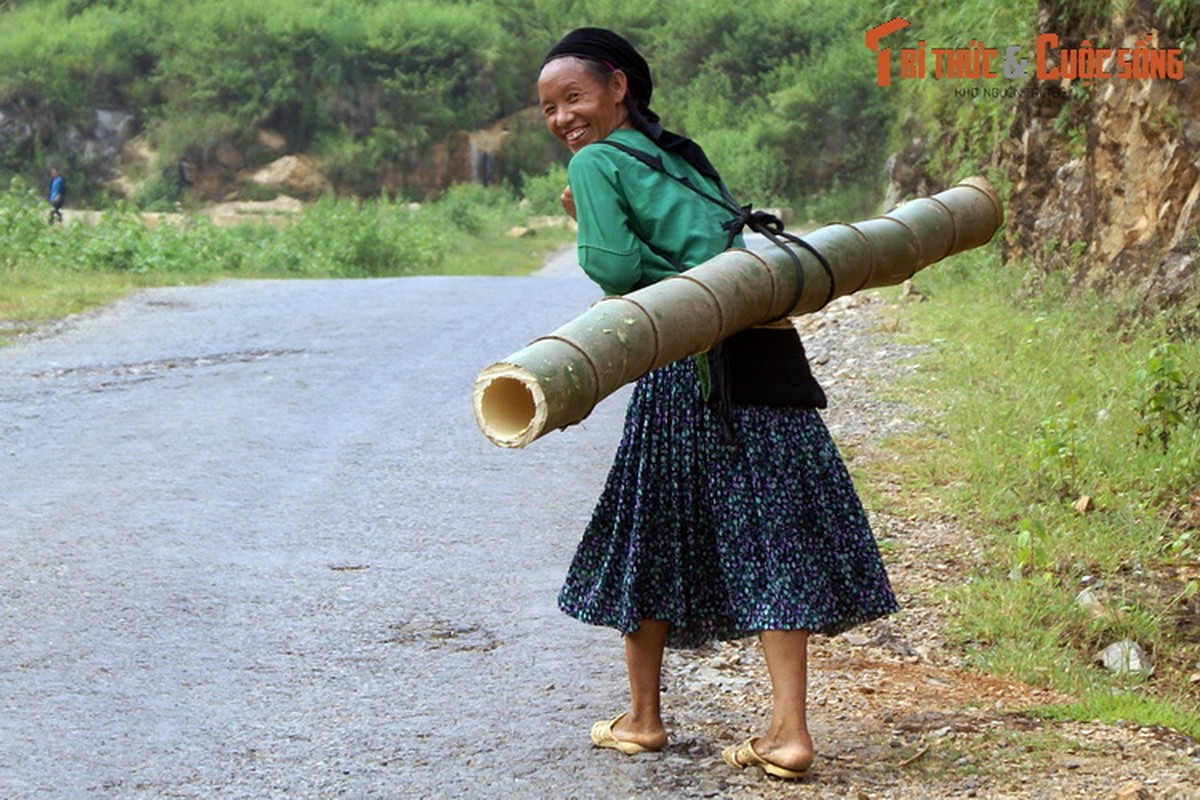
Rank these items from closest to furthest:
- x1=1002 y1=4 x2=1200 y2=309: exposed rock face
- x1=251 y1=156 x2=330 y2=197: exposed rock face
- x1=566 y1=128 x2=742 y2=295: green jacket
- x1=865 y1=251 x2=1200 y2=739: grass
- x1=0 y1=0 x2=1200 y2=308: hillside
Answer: x1=566 y1=128 x2=742 y2=295: green jacket < x1=865 y1=251 x2=1200 y2=739: grass < x1=1002 y1=4 x2=1200 y2=309: exposed rock face < x1=0 y1=0 x2=1200 y2=308: hillside < x1=251 y1=156 x2=330 y2=197: exposed rock face

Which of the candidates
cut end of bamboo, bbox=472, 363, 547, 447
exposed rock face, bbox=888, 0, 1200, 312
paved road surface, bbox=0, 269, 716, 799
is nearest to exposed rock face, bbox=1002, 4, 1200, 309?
exposed rock face, bbox=888, 0, 1200, 312

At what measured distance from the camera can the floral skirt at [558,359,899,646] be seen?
340cm

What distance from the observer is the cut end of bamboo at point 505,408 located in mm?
2672

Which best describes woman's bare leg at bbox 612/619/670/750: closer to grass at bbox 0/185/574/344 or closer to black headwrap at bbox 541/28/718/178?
black headwrap at bbox 541/28/718/178

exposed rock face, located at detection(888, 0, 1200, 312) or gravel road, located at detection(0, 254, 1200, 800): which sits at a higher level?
exposed rock face, located at detection(888, 0, 1200, 312)

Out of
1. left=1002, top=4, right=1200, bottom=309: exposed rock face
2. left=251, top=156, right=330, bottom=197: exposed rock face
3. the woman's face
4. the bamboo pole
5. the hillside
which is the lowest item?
the bamboo pole

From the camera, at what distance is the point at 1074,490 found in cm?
614

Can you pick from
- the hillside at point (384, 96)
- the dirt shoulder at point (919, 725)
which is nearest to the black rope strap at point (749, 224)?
the dirt shoulder at point (919, 725)

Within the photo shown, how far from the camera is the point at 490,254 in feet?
97.1

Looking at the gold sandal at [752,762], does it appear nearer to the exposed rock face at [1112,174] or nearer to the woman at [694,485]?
the woman at [694,485]

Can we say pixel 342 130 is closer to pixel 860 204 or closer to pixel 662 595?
pixel 860 204

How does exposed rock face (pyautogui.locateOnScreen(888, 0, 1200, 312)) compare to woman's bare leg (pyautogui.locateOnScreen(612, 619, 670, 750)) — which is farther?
exposed rock face (pyautogui.locateOnScreen(888, 0, 1200, 312))

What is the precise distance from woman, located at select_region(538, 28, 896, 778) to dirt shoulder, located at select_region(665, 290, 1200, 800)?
0.27 m

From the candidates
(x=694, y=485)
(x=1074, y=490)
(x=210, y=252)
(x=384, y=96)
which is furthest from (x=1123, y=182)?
(x=384, y=96)
